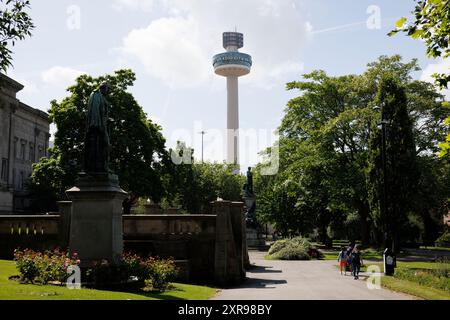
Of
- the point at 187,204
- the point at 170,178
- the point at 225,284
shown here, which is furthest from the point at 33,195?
the point at 225,284

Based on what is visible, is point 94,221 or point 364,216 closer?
point 94,221

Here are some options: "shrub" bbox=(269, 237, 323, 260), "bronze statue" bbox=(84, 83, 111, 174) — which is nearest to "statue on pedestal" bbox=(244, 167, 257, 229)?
"shrub" bbox=(269, 237, 323, 260)

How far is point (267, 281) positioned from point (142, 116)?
2405 cm

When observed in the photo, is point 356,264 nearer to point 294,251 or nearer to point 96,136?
point 294,251

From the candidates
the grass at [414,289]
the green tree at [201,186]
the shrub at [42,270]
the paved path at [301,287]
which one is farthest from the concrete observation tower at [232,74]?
the shrub at [42,270]

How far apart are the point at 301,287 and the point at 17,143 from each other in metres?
59.2

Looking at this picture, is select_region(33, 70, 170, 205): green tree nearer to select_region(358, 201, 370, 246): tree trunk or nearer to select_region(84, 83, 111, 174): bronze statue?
select_region(358, 201, 370, 246): tree trunk

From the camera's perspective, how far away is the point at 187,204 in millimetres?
70062

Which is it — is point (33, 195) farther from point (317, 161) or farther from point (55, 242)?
point (55, 242)

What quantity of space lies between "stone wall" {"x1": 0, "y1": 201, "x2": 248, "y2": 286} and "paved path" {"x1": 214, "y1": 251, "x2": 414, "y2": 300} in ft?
5.74

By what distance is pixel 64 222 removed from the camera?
2195 centimetres

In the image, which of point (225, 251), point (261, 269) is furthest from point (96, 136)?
point (261, 269)

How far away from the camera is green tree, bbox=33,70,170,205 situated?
39000mm
